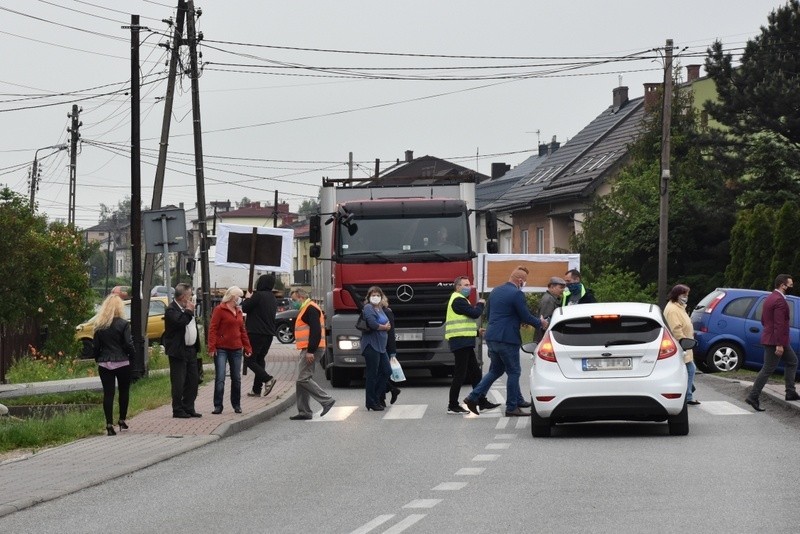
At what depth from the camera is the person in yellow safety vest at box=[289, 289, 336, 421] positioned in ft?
65.9

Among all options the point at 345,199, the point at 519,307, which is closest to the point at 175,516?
the point at 519,307

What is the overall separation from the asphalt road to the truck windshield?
6949mm

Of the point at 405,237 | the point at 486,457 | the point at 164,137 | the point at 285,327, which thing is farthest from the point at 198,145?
the point at 486,457

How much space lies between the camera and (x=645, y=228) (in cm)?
4997

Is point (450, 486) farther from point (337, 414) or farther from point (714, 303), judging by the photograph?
point (714, 303)

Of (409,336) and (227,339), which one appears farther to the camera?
(409,336)

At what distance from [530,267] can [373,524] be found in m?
33.4

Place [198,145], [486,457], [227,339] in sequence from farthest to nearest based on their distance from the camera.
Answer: [198,145] < [227,339] < [486,457]

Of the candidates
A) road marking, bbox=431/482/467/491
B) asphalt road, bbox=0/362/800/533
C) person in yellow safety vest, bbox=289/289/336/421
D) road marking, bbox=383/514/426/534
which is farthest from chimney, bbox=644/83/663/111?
road marking, bbox=383/514/426/534

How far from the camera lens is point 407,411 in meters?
21.6

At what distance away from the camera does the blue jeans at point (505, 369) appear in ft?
63.5

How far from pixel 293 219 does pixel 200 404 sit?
576 ft

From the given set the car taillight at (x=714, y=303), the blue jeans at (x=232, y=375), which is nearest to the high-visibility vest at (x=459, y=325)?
the blue jeans at (x=232, y=375)

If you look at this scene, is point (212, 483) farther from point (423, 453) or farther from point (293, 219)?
point (293, 219)
